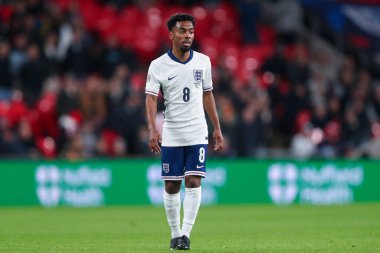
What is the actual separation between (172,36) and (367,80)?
1648 centimetres

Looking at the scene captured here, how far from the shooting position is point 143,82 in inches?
917

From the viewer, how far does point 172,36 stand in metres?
10.5

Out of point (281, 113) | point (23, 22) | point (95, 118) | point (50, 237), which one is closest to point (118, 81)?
point (95, 118)

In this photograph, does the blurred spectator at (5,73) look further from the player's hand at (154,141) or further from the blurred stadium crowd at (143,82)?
the player's hand at (154,141)

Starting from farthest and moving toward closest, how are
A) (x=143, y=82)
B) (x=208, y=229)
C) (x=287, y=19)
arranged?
1. (x=287, y=19)
2. (x=143, y=82)
3. (x=208, y=229)

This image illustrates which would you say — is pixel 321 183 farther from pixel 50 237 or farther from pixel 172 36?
pixel 172 36

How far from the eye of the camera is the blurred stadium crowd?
824 inches

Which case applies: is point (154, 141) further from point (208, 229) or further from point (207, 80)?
point (208, 229)

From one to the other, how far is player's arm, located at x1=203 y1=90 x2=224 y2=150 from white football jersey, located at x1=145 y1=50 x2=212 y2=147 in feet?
0.38

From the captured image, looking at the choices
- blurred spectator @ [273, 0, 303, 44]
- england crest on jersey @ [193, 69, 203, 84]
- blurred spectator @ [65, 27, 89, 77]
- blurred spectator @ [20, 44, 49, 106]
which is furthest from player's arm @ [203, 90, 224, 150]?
blurred spectator @ [273, 0, 303, 44]

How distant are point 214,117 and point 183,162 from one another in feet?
1.88

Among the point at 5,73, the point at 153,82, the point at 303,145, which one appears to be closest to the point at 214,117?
the point at 153,82

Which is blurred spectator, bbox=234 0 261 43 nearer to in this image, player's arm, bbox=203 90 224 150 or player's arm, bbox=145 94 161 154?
player's arm, bbox=203 90 224 150

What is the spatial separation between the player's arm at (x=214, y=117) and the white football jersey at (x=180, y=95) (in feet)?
0.38
